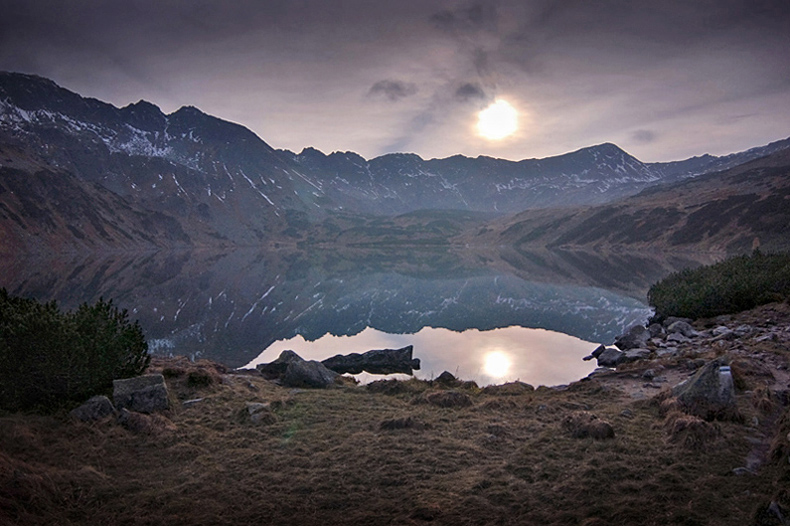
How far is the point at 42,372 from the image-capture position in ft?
38.8

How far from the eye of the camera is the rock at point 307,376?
18562 mm

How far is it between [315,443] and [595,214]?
184 m

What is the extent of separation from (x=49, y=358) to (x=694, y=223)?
13795 centimetres

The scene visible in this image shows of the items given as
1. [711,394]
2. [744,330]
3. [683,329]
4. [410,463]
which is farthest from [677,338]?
[410,463]

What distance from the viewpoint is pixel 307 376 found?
18703 millimetres

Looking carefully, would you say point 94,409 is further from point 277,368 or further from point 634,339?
point 634,339

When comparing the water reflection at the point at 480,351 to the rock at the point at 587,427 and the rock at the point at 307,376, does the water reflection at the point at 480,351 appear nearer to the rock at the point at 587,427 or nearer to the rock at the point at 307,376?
the rock at the point at 307,376

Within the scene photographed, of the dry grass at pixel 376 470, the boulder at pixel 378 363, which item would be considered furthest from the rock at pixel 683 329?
the boulder at pixel 378 363

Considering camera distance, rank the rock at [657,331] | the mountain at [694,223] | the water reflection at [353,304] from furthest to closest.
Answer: the mountain at [694,223] → the water reflection at [353,304] → the rock at [657,331]

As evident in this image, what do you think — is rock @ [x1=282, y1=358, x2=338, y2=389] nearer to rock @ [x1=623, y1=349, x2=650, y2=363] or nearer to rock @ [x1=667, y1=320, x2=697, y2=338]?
rock @ [x1=623, y1=349, x2=650, y2=363]

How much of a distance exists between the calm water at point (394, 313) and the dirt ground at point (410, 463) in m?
9.39

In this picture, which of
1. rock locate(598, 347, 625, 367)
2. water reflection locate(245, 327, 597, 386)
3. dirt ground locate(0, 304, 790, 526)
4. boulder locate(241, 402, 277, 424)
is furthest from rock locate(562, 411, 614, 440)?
rock locate(598, 347, 625, 367)

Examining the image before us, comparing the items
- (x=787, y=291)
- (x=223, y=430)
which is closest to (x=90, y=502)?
(x=223, y=430)

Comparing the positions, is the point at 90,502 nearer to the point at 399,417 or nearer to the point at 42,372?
the point at 42,372
